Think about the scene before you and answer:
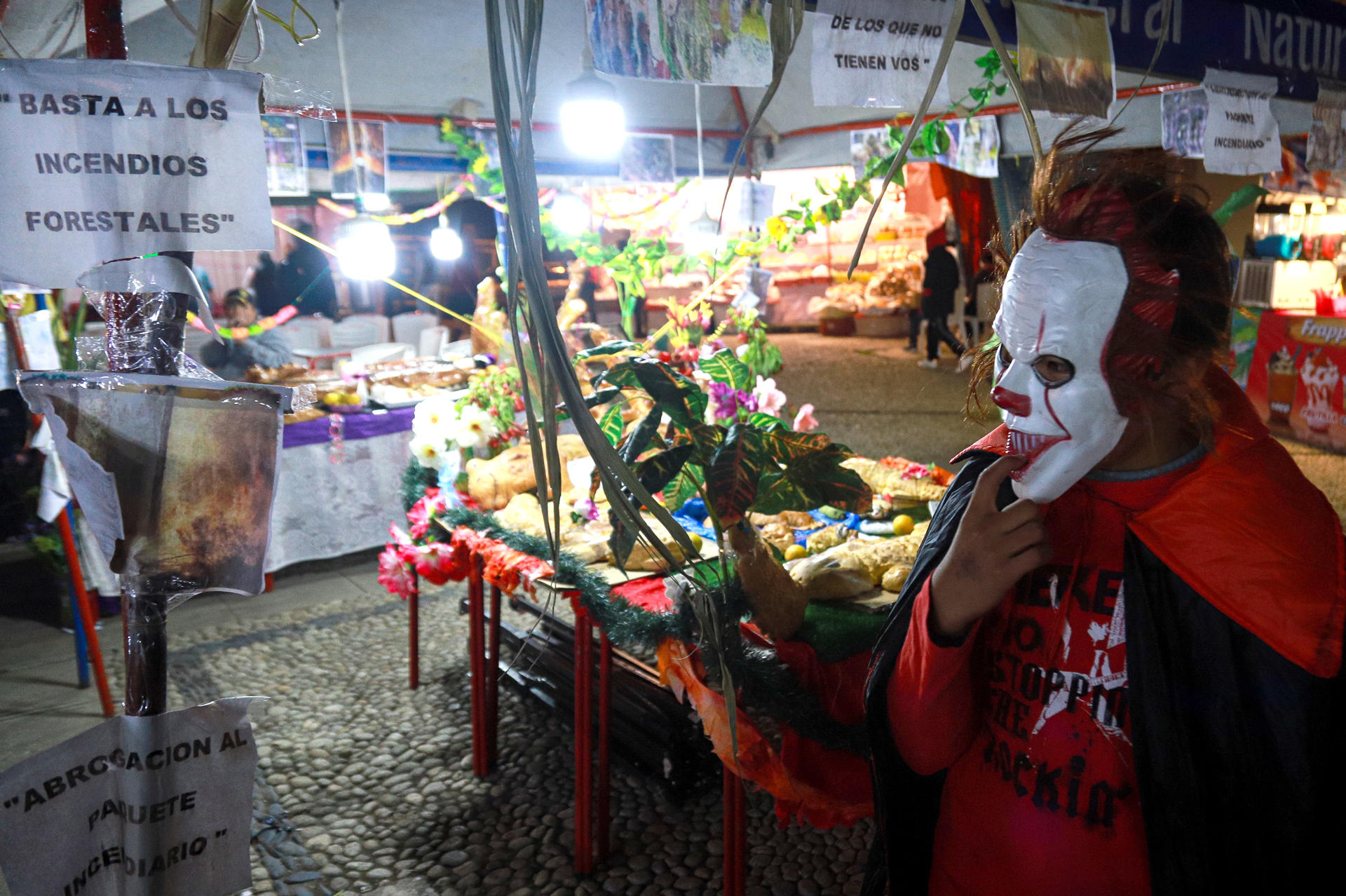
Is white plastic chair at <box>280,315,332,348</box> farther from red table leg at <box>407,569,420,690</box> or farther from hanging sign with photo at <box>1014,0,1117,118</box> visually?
hanging sign with photo at <box>1014,0,1117,118</box>

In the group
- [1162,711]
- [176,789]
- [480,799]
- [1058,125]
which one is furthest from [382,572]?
[1058,125]

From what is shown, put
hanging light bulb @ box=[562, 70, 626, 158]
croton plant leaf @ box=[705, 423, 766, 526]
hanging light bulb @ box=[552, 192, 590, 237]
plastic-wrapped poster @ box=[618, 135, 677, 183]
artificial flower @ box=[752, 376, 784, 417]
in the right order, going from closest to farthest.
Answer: croton plant leaf @ box=[705, 423, 766, 526] < artificial flower @ box=[752, 376, 784, 417] < hanging light bulb @ box=[562, 70, 626, 158] < hanging light bulb @ box=[552, 192, 590, 237] < plastic-wrapped poster @ box=[618, 135, 677, 183]

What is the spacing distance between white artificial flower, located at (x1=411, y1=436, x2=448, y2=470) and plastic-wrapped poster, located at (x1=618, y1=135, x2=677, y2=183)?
11.1 ft

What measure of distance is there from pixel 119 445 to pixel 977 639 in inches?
44.1

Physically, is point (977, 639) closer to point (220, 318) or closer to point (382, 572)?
point (382, 572)

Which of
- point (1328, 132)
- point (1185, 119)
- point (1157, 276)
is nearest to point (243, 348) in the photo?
point (1185, 119)

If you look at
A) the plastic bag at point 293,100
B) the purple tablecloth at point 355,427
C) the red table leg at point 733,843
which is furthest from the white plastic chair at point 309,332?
the plastic bag at point 293,100

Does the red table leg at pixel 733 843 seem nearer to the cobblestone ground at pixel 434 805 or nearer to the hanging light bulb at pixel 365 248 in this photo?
the cobblestone ground at pixel 434 805

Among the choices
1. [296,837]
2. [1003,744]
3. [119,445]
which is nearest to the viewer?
[119,445]

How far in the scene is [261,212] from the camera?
959 millimetres

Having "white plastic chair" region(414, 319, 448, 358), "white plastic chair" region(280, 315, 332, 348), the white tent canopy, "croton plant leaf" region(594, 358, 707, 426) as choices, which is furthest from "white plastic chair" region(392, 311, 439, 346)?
"croton plant leaf" region(594, 358, 707, 426)

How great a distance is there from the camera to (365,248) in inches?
199

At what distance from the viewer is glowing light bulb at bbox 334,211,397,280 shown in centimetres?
502

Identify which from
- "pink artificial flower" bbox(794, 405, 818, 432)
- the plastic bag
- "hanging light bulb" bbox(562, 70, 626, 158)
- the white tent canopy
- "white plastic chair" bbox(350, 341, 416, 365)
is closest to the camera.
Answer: the plastic bag
